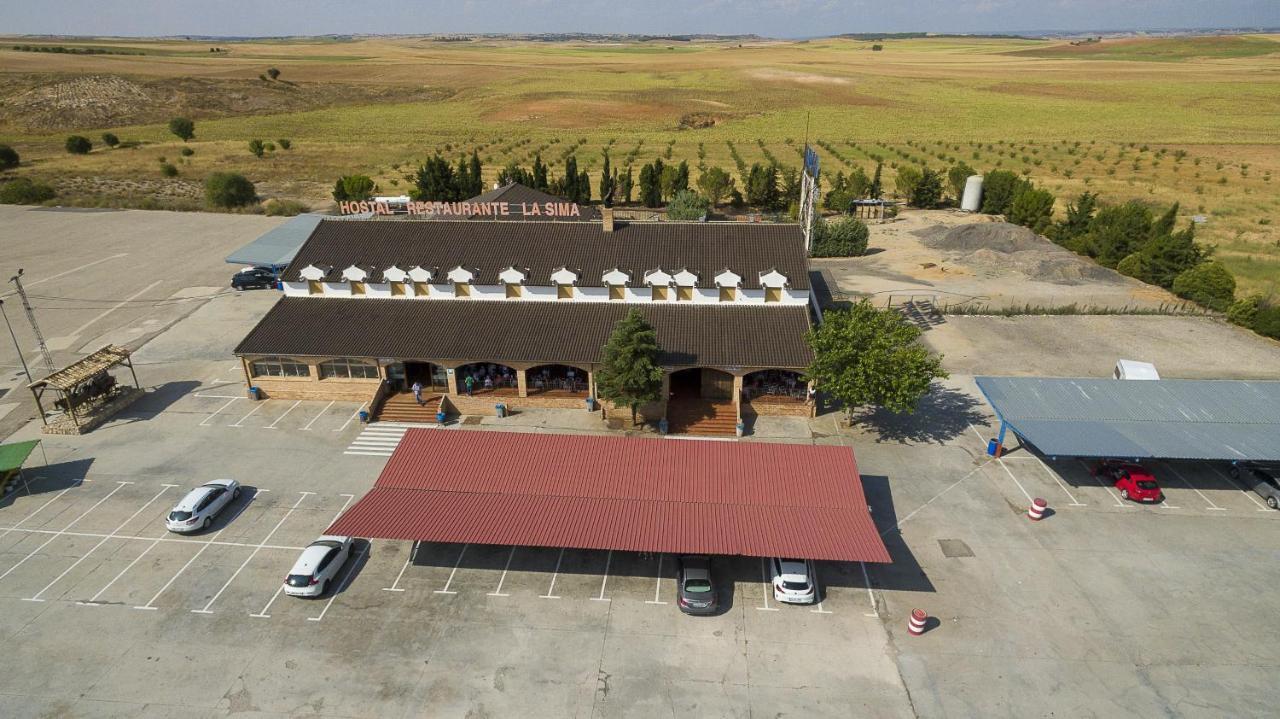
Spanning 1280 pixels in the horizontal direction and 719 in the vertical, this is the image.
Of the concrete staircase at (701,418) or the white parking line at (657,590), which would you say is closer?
the white parking line at (657,590)

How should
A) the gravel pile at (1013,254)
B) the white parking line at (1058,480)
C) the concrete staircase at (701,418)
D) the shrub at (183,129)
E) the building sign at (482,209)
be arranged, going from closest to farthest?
the white parking line at (1058,480) → the concrete staircase at (701,418) → the building sign at (482,209) → the gravel pile at (1013,254) → the shrub at (183,129)

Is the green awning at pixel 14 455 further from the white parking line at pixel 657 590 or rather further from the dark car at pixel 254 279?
the white parking line at pixel 657 590

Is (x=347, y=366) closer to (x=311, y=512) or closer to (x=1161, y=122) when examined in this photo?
(x=311, y=512)

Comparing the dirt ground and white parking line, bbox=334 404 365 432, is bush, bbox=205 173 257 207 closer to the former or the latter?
white parking line, bbox=334 404 365 432

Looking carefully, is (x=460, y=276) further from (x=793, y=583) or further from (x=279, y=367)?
(x=793, y=583)

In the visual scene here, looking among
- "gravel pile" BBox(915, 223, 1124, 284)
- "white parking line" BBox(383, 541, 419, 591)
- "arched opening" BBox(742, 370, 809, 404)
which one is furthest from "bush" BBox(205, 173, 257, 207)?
"gravel pile" BBox(915, 223, 1124, 284)

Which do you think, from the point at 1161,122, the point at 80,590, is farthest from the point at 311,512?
the point at 1161,122

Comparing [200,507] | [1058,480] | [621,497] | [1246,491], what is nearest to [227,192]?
[200,507]

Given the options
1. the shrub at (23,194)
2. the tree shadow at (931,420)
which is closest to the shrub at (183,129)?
the shrub at (23,194)
